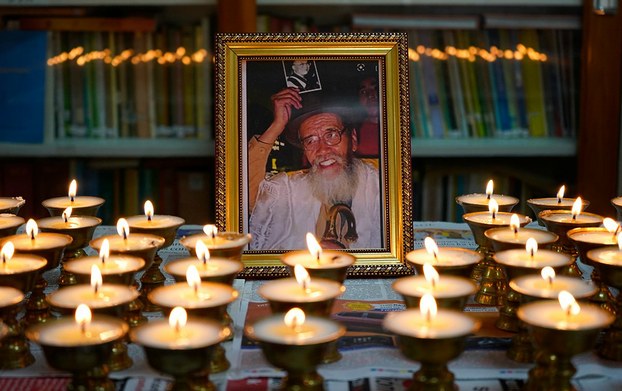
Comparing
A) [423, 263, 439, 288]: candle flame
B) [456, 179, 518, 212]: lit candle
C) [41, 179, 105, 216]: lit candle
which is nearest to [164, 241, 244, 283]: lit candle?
[423, 263, 439, 288]: candle flame

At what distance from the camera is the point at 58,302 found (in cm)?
95

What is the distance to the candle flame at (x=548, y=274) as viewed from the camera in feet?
3.20

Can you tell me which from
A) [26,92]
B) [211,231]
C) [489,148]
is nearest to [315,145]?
[211,231]

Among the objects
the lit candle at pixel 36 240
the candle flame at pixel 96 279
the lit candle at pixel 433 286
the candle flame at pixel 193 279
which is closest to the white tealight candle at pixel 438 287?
the lit candle at pixel 433 286

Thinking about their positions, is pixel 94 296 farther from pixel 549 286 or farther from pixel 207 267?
pixel 549 286

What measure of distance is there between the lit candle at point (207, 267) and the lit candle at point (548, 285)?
1.03 ft

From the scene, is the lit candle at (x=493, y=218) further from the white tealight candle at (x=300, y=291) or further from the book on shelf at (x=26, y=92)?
the book on shelf at (x=26, y=92)

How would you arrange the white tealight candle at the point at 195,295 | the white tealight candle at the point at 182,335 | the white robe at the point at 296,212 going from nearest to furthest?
the white tealight candle at the point at 182,335, the white tealight candle at the point at 195,295, the white robe at the point at 296,212

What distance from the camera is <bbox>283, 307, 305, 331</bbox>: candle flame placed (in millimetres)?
869

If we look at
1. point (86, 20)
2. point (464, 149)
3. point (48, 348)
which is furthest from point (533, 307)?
point (86, 20)

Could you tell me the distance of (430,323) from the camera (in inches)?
34.3

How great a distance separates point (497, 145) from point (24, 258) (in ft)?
5.39

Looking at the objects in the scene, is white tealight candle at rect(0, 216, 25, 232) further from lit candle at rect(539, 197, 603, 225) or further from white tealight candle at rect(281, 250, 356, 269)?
lit candle at rect(539, 197, 603, 225)

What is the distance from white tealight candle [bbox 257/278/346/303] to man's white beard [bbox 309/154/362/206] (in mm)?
343
